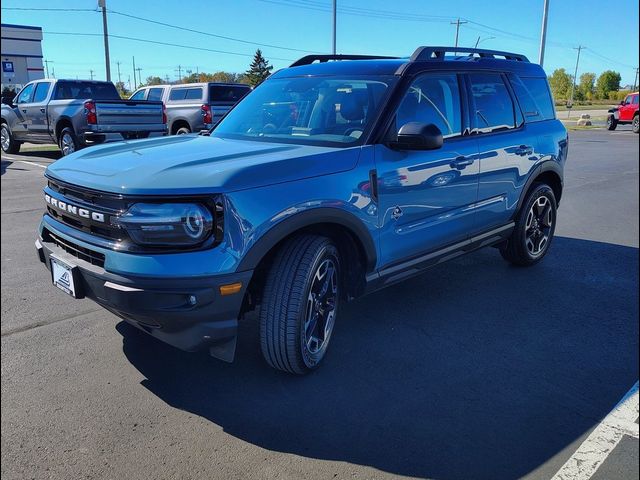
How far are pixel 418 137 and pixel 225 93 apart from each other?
1295 centimetres

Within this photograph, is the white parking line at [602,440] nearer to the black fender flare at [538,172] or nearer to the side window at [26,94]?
the black fender flare at [538,172]

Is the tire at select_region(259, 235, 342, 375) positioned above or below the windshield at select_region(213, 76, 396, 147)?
below

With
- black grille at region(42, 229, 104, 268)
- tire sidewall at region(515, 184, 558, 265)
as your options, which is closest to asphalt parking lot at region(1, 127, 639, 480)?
black grille at region(42, 229, 104, 268)

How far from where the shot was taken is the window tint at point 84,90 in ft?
43.7

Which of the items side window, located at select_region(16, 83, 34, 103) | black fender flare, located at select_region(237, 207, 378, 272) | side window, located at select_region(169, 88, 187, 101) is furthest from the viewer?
side window, located at select_region(169, 88, 187, 101)

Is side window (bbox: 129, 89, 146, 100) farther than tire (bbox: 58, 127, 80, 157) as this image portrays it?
Yes

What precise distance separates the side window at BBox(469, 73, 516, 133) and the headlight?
275cm

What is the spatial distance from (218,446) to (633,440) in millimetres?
2069

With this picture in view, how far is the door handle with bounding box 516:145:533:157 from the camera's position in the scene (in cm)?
490

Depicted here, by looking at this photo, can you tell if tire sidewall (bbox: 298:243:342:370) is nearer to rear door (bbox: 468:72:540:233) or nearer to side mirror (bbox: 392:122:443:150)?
side mirror (bbox: 392:122:443:150)

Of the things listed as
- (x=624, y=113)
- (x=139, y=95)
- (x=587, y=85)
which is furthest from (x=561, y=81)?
(x=139, y=95)

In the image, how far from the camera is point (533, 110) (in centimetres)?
530

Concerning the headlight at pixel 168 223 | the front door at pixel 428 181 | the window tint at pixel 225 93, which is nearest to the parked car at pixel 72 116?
the window tint at pixel 225 93

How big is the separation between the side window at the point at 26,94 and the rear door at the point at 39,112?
24 cm
